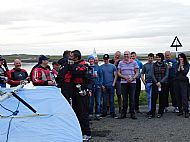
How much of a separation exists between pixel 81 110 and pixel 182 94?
3.80m

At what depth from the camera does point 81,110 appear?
312 inches

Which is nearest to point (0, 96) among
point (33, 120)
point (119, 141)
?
point (33, 120)

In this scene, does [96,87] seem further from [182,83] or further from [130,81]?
[182,83]

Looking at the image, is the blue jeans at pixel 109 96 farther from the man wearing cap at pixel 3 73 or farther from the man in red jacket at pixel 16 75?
the man wearing cap at pixel 3 73

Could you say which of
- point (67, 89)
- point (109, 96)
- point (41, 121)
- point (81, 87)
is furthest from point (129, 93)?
point (41, 121)

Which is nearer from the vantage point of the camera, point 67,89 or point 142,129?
point 67,89

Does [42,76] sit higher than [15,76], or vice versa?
[42,76]

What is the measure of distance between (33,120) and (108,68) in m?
6.16

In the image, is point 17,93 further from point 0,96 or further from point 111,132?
point 111,132

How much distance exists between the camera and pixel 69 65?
25.8ft

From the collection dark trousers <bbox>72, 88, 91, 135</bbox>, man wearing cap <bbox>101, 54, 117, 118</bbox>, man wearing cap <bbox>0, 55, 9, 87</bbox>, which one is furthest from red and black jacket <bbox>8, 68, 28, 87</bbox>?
dark trousers <bbox>72, 88, 91, 135</bbox>

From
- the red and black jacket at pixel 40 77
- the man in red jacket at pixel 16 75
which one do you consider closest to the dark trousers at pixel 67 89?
the red and black jacket at pixel 40 77

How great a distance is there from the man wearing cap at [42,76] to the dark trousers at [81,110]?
0.64 meters

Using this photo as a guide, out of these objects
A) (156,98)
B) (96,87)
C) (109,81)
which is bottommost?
(156,98)
